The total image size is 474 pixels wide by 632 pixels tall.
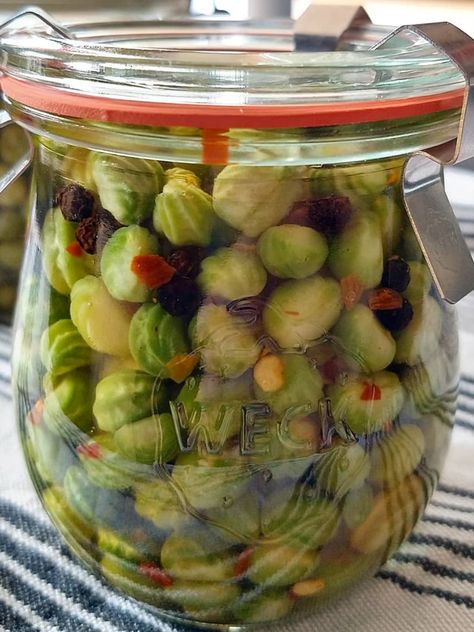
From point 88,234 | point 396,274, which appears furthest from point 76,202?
point 396,274

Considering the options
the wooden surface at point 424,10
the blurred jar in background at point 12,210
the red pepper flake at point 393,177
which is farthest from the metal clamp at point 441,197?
the wooden surface at point 424,10

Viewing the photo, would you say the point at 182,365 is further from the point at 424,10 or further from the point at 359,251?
the point at 424,10

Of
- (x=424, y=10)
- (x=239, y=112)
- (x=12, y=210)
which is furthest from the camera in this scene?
(x=424, y=10)

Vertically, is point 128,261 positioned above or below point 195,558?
above

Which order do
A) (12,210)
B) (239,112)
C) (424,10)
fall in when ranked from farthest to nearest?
(424,10), (12,210), (239,112)

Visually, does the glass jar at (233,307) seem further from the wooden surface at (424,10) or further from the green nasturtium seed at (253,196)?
the wooden surface at (424,10)

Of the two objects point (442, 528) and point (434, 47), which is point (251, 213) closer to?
point (434, 47)

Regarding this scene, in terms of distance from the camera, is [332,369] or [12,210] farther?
[12,210]

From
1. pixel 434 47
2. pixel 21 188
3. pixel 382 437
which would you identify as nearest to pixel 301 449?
pixel 382 437
